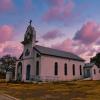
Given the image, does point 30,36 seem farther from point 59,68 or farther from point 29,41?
point 59,68

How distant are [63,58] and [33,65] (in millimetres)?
8802

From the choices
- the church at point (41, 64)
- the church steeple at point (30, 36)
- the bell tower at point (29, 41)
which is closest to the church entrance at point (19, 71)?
the church at point (41, 64)

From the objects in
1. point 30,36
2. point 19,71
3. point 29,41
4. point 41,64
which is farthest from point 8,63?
point 41,64

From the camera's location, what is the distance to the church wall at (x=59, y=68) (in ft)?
171

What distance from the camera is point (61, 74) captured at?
5656 cm

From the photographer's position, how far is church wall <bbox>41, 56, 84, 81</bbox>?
171ft

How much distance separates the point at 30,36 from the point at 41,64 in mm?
8488

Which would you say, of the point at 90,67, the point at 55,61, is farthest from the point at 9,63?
the point at 55,61

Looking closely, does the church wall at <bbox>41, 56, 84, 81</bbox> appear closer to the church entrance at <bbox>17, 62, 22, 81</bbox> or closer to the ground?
the church entrance at <bbox>17, 62, 22, 81</bbox>

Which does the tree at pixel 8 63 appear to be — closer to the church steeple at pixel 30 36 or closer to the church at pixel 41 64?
the church at pixel 41 64

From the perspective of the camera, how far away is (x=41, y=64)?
51469mm

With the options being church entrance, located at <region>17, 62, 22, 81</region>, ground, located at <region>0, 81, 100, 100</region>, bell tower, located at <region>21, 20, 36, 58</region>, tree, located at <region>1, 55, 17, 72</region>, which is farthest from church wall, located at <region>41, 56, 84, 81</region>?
tree, located at <region>1, 55, 17, 72</region>

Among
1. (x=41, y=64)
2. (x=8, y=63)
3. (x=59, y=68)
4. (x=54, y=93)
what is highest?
(x=8, y=63)

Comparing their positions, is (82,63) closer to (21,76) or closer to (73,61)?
(73,61)
